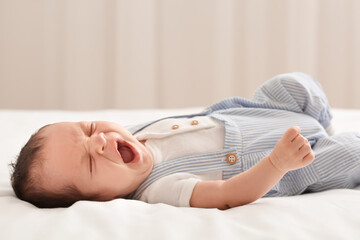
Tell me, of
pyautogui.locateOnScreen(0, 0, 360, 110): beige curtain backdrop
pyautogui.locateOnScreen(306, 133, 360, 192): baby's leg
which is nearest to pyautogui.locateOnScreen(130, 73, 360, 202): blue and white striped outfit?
pyautogui.locateOnScreen(306, 133, 360, 192): baby's leg

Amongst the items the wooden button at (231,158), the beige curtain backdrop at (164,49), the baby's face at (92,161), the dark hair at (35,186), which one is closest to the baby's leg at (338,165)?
the wooden button at (231,158)

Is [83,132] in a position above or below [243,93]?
above

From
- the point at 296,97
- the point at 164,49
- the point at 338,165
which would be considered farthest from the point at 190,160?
the point at 164,49

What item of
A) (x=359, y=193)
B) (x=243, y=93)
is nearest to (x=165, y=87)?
(x=243, y=93)

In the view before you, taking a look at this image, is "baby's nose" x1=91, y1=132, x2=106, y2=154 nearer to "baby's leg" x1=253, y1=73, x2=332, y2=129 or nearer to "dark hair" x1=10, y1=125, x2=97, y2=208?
"dark hair" x1=10, y1=125, x2=97, y2=208

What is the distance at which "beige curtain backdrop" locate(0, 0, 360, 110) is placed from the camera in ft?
8.51

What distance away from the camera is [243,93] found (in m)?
2.72

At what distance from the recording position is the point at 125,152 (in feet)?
3.24

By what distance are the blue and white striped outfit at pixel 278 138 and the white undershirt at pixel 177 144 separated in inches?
0.9

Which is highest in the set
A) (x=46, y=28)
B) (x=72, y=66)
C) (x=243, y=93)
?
(x=46, y=28)

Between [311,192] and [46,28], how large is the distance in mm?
2071

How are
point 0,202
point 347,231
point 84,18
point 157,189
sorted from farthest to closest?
point 84,18
point 157,189
point 0,202
point 347,231

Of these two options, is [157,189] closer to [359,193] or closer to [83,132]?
[83,132]

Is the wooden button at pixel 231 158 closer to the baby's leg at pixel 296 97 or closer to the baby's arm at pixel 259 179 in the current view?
the baby's arm at pixel 259 179
